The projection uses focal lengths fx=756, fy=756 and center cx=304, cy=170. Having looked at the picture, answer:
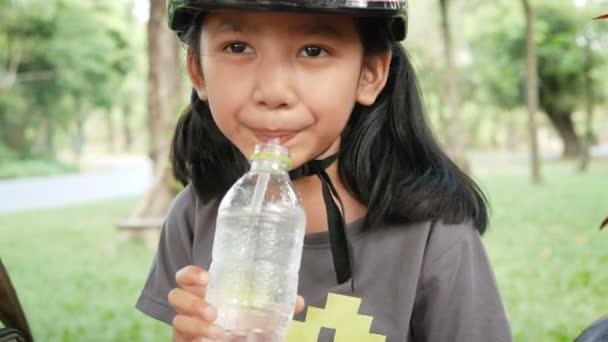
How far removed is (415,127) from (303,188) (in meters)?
0.30

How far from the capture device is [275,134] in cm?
146

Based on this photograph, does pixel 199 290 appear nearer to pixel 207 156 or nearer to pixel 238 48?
Answer: pixel 238 48

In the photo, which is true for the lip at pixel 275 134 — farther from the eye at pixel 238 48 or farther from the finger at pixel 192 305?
the finger at pixel 192 305

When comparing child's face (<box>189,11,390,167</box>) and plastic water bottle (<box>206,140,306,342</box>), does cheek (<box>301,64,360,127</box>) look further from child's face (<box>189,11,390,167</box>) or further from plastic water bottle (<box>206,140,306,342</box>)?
plastic water bottle (<box>206,140,306,342</box>)

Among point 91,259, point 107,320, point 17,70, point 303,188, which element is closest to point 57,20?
point 17,70

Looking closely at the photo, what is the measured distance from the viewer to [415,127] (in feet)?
5.92

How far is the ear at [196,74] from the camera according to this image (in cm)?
166

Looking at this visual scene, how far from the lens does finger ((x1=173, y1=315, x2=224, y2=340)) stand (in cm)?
135

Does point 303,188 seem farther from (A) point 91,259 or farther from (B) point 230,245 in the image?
(A) point 91,259

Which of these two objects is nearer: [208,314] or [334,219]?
[208,314]

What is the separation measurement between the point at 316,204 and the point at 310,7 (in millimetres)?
606

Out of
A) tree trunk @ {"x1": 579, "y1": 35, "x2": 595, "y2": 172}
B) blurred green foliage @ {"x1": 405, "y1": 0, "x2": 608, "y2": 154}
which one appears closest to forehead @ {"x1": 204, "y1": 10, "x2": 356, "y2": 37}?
tree trunk @ {"x1": 579, "y1": 35, "x2": 595, "y2": 172}

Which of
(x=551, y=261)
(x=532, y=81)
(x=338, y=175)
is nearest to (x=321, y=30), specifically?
(x=338, y=175)

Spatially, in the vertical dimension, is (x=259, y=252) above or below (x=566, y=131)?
above
